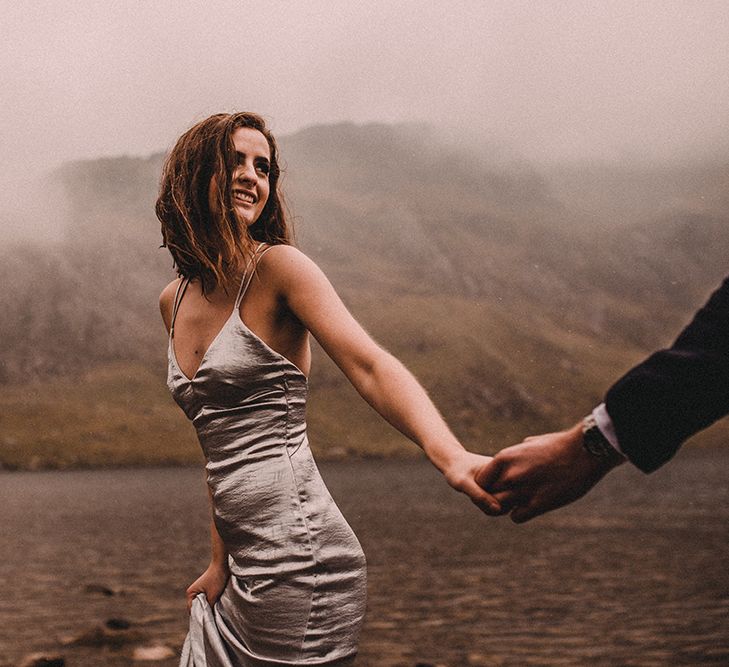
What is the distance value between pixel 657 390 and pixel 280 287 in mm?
1453

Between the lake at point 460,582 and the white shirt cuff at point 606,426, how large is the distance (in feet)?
85.0

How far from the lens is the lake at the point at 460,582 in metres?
30.7

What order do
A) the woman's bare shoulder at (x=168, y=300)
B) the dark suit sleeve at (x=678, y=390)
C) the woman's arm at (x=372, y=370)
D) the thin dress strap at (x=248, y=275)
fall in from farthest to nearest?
the woman's bare shoulder at (x=168, y=300) → the thin dress strap at (x=248, y=275) → the woman's arm at (x=372, y=370) → the dark suit sleeve at (x=678, y=390)

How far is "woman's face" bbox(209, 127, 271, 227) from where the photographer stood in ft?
13.0

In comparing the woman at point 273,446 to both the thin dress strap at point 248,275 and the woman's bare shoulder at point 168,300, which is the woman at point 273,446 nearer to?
the thin dress strap at point 248,275

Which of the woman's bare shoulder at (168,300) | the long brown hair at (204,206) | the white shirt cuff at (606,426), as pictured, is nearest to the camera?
the white shirt cuff at (606,426)

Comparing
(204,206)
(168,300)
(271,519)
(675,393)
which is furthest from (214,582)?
(675,393)

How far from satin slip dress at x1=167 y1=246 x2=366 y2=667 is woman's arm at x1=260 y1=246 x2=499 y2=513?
0.63ft

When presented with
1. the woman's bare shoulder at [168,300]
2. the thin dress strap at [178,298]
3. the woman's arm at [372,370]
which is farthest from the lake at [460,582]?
the woman's arm at [372,370]

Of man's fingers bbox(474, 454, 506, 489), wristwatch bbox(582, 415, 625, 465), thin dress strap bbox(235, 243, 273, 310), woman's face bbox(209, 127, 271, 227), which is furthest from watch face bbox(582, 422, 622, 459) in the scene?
woman's face bbox(209, 127, 271, 227)

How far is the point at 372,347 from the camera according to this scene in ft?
11.0

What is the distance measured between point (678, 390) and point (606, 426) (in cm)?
28

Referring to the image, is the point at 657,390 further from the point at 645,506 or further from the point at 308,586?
the point at 645,506

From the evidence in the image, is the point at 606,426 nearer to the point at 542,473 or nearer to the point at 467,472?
the point at 542,473
